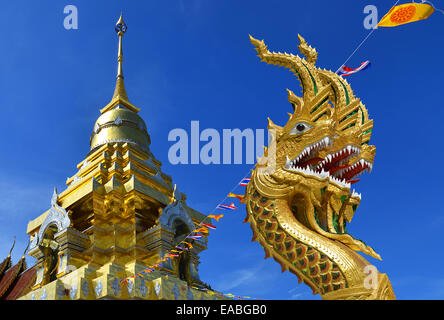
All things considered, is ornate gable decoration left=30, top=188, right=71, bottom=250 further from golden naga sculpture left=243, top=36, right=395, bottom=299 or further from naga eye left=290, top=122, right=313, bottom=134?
naga eye left=290, top=122, right=313, bottom=134

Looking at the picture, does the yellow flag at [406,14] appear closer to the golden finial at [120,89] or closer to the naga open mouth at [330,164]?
the naga open mouth at [330,164]

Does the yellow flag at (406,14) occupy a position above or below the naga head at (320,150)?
above

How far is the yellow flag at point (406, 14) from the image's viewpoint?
8367mm

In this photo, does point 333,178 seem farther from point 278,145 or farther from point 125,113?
point 125,113

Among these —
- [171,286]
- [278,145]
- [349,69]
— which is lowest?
[171,286]

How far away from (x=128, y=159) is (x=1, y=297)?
5.53 meters

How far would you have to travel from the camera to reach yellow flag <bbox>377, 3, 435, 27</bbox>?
329 inches

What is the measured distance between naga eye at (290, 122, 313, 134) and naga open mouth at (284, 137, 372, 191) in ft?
1.37

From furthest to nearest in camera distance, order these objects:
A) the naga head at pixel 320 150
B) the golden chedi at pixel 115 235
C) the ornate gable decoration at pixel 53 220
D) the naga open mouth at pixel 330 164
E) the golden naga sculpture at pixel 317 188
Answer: the ornate gable decoration at pixel 53 220, the naga open mouth at pixel 330 164, the naga head at pixel 320 150, the golden chedi at pixel 115 235, the golden naga sculpture at pixel 317 188

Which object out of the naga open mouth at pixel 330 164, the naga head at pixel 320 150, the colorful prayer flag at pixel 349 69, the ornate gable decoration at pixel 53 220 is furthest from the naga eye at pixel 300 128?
the ornate gable decoration at pixel 53 220

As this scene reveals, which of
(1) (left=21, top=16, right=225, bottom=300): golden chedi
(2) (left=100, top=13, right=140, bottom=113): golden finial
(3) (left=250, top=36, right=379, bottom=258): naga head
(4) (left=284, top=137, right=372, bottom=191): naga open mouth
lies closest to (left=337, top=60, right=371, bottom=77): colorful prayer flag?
(3) (left=250, top=36, right=379, bottom=258): naga head
